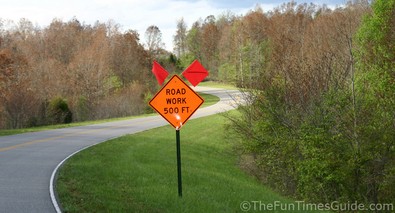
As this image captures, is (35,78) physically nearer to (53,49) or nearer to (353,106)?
(53,49)

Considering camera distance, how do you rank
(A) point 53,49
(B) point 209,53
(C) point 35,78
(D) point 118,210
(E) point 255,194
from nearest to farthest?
1. (D) point 118,210
2. (E) point 255,194
3. (C) point 35,78
4. (A) point 53,49
5. (B) point 209,53

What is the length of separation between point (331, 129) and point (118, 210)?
8.78 metres

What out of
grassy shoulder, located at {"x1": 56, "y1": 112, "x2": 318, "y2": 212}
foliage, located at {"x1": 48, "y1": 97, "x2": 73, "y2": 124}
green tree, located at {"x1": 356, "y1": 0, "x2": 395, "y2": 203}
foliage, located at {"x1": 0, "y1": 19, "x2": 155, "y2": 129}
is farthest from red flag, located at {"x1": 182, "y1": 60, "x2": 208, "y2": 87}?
foliage, located at {"x1": 48, "y1": 97, "x2": 73, "y2": 124}

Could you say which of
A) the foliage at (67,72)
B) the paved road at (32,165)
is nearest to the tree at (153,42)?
the foliage at (67,72)

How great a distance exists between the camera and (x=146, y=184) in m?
11.4

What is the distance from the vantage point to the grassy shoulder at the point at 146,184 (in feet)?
31.0

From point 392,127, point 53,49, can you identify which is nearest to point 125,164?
point 392,127

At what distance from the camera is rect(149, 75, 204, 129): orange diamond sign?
33.3 ft

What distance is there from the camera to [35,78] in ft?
171

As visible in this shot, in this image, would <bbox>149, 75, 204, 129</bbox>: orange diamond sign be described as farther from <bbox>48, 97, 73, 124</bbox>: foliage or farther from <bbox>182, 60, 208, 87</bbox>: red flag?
<bbox>48, 97, 73, 124</bbox>: foliage

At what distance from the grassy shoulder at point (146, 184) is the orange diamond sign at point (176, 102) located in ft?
5.90

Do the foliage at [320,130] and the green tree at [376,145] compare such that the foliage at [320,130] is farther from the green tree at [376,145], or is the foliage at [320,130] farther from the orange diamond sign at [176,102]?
the orange diamond sign at [176,102]

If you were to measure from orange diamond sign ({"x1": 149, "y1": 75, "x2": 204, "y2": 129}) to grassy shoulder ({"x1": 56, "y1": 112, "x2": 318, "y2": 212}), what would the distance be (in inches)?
70.7

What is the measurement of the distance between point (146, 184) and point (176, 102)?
253 centimetres
